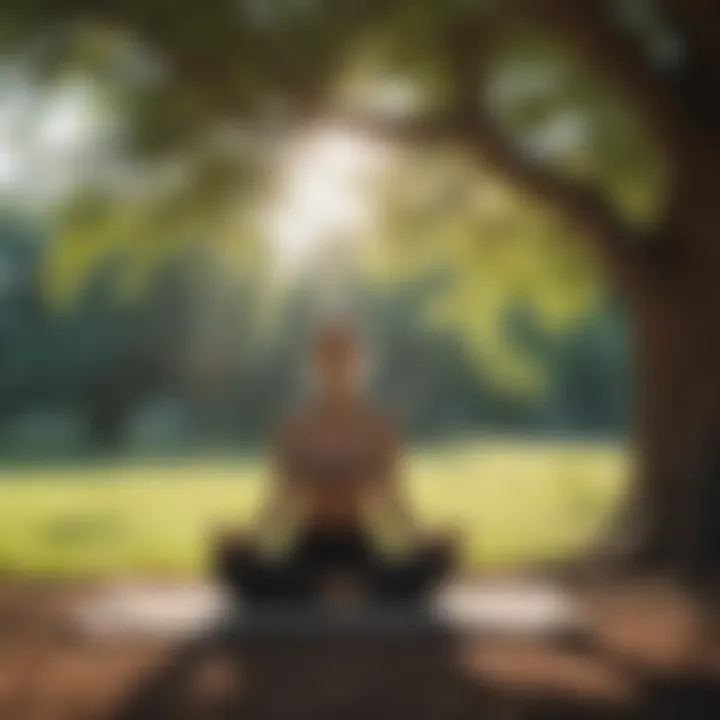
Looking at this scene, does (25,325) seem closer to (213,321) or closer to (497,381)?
(213,321)

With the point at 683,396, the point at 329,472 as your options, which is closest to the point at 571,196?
the point at 683,396

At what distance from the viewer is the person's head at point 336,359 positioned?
1.18m

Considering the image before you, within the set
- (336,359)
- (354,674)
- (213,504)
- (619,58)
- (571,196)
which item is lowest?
(354,674)

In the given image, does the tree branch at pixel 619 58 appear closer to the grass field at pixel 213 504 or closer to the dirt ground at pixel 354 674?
the grass field at pixel 213 504

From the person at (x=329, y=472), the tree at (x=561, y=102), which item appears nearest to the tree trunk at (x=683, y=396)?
the tree at (x=561, y=102)

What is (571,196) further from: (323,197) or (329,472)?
(329,472)

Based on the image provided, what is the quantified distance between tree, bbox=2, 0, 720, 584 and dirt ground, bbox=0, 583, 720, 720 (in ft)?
0.34

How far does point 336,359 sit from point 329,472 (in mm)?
106

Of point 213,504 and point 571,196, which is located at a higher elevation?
point 571,196

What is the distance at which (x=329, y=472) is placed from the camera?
1.19 meters

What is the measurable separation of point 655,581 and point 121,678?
504 millimetres

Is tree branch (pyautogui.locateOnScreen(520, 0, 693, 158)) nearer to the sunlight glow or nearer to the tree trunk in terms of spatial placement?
the tree trunk

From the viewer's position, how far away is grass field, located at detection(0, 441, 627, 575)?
1173 mm

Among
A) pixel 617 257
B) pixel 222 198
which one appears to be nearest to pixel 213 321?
pixel 222 198
